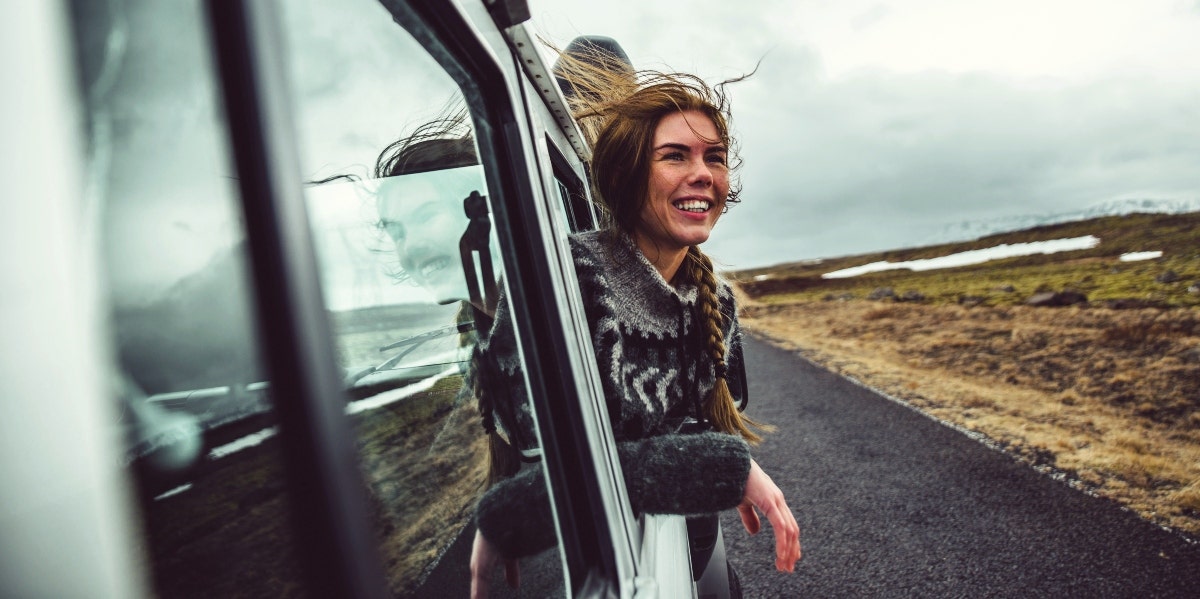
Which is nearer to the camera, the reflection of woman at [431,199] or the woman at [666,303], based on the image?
the reflection of woman at [431,199]

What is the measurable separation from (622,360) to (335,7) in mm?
951

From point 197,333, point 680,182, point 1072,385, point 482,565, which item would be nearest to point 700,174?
point 680,182

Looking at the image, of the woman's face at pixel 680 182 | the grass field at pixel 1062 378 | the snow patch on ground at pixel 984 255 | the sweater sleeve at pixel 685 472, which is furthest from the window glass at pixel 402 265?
the snow patch on ground at pixel 984 255

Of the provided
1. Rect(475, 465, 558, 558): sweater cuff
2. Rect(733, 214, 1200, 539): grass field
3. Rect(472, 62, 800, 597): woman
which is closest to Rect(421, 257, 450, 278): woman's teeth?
Rect(475, 465, 558, 558): sweater cuff

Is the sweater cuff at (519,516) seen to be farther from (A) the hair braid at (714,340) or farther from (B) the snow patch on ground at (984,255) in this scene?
(B) the snow patch on ground at (984,255)

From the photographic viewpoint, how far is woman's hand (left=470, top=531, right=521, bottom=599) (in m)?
0.74

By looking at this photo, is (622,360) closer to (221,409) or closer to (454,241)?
(454,241)

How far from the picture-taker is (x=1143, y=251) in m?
57.4

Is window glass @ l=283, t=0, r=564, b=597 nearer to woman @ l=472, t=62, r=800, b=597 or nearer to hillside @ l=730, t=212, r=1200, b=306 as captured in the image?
woman @ l=472, t=62, r=800, b=597

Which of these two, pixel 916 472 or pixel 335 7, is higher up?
pixel 335 7

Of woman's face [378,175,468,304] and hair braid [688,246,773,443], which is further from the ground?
woman's face [378,175,468,304]

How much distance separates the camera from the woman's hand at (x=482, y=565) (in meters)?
0.74

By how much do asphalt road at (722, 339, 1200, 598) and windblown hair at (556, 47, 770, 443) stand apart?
250 centimetres

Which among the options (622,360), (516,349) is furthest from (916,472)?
(516,349)
